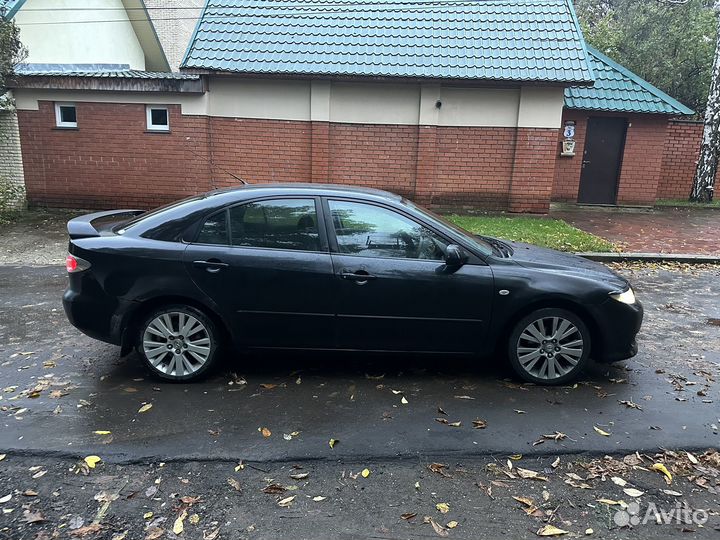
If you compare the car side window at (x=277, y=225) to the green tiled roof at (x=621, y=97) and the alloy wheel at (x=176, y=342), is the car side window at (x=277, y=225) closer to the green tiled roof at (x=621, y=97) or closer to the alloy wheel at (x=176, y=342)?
the alloy wheel at (x=176, y=342)

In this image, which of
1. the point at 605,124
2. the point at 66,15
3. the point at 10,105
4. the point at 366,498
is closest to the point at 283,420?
the point at 366,498

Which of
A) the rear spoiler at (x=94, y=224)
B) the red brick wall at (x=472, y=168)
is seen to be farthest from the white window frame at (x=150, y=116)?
the rear spoiler at (x=94, y=224)

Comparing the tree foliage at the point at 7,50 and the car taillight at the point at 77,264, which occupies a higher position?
the tree foliage at the point at 7,50

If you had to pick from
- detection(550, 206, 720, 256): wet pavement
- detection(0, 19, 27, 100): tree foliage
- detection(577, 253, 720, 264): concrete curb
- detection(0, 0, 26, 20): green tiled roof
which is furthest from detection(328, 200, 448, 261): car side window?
detection(0, 0, 26, 20): green tiled roof

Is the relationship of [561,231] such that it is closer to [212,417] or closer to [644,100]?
[644,100]

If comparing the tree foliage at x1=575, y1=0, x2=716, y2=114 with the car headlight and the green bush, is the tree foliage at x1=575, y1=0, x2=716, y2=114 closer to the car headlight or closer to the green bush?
the car headlight

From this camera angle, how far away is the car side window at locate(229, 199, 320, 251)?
14.7 feet

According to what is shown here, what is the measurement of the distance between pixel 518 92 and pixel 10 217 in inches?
441

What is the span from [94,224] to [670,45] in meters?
22.4

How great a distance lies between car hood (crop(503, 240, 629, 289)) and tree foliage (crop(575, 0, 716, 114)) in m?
18.9

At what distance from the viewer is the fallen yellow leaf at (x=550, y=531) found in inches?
111

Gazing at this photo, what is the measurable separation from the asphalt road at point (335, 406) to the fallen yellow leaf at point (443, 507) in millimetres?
468

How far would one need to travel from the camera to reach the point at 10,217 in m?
12.0

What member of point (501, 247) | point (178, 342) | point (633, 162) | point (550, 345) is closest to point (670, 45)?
point (633, 162)
